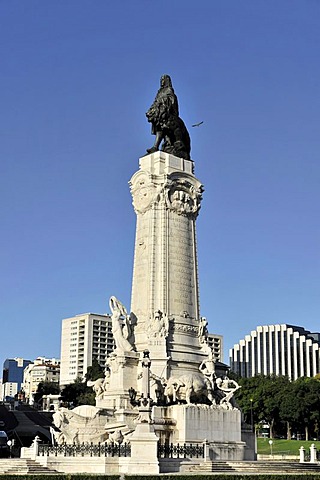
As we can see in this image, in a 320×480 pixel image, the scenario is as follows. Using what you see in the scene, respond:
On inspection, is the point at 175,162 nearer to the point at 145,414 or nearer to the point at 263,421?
the point at 145,414

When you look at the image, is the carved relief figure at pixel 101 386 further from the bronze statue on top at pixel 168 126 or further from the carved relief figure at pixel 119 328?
the bronze statue on top at pixel 168 126

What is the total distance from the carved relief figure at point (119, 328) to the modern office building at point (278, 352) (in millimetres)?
126654

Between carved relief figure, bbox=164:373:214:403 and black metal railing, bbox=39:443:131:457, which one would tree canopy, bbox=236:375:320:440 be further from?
black metal railing, bbox=39:443:131:457

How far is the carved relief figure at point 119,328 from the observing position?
41375 mm

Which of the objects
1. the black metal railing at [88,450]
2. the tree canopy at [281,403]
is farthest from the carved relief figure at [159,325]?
the tree canopy at [281,403]

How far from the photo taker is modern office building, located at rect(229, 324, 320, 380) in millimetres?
169625

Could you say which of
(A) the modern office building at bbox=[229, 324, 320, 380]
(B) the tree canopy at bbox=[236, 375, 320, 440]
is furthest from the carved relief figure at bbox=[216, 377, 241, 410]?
(A) the modern office building at bbox=[229, 324, 320, 380]

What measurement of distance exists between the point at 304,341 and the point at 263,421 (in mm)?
88447

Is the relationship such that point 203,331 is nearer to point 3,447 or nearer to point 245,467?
point 245,467

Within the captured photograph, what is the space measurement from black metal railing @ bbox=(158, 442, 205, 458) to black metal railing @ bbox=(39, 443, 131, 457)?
5.57 ft

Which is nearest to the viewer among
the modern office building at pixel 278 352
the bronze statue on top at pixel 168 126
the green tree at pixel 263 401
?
the bronze statue on top at pixel 168 126

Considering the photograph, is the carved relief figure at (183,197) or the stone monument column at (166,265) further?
→ the carved relief figure at (183,197)

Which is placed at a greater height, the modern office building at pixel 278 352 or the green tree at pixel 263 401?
the modern office building at pixel 278 352

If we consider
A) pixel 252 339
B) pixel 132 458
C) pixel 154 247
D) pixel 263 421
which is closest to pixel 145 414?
pixel 132 458
